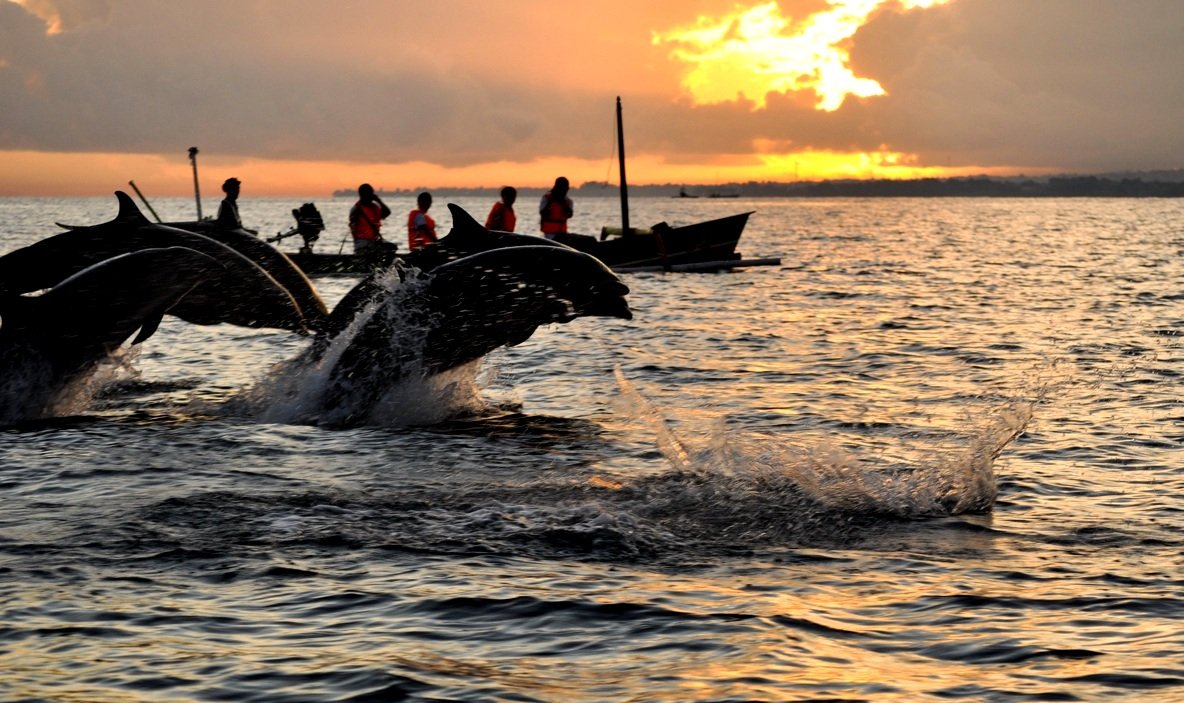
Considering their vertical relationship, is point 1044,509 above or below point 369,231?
below

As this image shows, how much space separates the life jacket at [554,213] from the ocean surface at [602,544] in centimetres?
1244

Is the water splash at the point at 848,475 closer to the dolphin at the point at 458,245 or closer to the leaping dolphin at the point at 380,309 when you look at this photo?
the leaping dolphin at the point at 380,309

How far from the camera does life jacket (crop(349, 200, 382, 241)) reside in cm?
3219

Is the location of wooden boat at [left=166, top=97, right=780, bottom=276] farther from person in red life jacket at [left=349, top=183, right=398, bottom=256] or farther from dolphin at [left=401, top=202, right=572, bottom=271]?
dolphin at [left=401, top=202, right=572, bottom=271]

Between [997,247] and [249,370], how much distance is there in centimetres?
7067

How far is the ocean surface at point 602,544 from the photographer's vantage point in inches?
281

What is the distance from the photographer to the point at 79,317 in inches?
609

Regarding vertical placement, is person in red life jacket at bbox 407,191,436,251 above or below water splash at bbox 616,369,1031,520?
above

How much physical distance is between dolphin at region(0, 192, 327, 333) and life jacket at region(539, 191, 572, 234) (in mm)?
14355

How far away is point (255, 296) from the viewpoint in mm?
17828

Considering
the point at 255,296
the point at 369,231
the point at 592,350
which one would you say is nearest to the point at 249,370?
the point at 255,296

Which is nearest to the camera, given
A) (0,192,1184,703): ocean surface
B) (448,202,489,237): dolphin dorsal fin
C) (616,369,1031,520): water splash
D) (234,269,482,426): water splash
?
(0,192,1184,703): ocean surface

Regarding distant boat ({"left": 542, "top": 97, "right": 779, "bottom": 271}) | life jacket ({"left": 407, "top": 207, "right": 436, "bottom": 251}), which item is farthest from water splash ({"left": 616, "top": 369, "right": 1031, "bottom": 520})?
distant boat ({"left": 542, "top": 97, "right": 779, "bottom": 271})

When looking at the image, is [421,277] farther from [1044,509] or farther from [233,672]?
[233,672]
